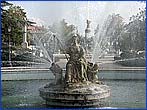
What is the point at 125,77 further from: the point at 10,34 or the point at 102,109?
the point at 10,34

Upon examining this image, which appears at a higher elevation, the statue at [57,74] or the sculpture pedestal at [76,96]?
the statue at [57,74]

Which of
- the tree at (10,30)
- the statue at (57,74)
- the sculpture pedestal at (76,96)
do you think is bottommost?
the sculpture pedestal at (76,96)

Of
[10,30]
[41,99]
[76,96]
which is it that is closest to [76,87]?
[76,96]

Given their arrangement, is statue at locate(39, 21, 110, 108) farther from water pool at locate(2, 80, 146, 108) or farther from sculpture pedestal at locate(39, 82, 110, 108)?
water pool at locate(2, 80, 146, 108)

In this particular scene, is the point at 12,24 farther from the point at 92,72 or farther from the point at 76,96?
the point at 76,96

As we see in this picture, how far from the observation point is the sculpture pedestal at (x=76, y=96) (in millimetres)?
11258

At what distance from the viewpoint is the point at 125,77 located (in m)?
20.2

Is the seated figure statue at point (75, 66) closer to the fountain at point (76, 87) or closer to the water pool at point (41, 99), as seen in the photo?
the fountain at point (76, 87)

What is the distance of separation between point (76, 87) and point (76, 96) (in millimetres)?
359

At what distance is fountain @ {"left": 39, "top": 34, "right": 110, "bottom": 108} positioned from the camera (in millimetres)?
11281

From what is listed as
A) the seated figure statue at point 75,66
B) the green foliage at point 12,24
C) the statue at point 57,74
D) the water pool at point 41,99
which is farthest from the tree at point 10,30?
the seated figure statue at point 75,66

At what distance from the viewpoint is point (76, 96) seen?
36.9 ft

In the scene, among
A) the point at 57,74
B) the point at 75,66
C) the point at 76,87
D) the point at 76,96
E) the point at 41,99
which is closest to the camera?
the point at 76,96

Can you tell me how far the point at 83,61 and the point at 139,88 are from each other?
5.02m
